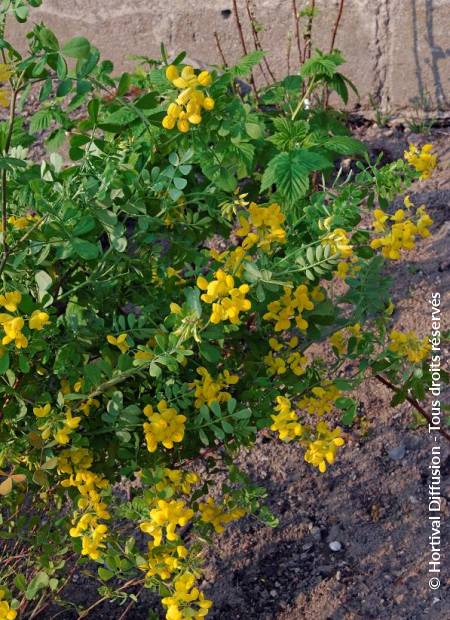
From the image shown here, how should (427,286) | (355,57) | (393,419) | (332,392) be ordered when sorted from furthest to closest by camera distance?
(355,57) < (427,286) < (393,419) < (332,392)

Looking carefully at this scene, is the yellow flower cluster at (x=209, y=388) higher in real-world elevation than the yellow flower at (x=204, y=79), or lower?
lower

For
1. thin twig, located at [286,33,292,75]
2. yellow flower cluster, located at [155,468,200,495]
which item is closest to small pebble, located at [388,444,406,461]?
yellow flower cluster, located at [155,468,200,495]

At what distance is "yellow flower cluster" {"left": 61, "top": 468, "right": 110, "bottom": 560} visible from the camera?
5.45 feet

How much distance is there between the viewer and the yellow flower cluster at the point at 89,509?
1661 millimetres

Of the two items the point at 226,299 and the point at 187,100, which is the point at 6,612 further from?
the point at 187,100

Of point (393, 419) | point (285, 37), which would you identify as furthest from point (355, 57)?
point (393, 419)

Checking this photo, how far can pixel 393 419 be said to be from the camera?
2.68 m

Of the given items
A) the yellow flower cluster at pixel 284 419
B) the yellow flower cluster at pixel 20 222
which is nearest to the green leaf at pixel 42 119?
the yellow flower cluster at pixel 20 222

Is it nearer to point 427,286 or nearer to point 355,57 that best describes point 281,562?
point 427,286

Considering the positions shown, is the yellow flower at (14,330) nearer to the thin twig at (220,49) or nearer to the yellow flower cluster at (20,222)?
the yellow flower cluster at (20,222)

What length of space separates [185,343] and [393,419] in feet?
4.13

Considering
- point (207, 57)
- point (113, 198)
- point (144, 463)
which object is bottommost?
point (144, 463)

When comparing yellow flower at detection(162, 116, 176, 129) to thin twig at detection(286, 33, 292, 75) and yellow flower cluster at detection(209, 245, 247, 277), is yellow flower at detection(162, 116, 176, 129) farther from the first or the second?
thin twig at detection(286, 33, 292, 75)

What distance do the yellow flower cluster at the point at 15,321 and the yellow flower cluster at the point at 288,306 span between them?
51 cm
